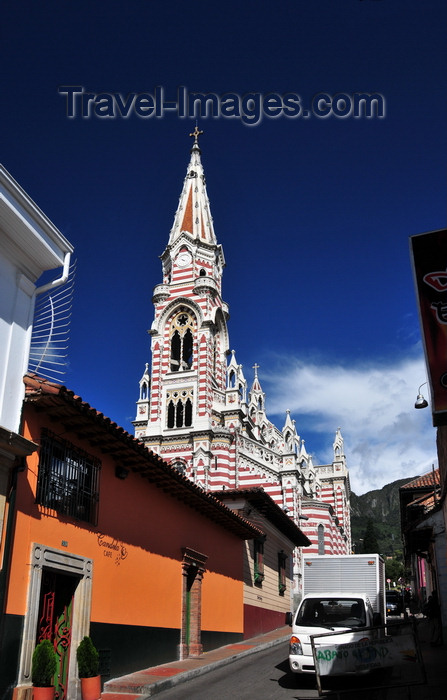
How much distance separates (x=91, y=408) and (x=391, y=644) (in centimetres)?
630

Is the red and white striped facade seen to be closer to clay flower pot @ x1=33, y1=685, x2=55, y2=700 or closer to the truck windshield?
the truck windshield

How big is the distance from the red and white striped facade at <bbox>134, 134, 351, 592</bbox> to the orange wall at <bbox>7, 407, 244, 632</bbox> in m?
23.1

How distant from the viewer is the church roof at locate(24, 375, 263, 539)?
10.1m

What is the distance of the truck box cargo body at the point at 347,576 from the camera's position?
17.6 meters

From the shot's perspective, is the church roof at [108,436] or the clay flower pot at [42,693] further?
the church roof at [108,436]

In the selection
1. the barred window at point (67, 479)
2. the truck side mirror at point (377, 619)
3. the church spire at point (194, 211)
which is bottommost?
the truck side mirror at point (377, 619)

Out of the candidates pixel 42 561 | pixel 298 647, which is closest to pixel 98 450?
pixel 42 561

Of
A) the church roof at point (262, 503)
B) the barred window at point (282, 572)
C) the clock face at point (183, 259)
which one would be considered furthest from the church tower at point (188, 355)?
the church roof at point (262, 503)

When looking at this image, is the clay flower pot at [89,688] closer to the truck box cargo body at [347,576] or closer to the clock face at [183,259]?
the truck box cargo body at [347,576]

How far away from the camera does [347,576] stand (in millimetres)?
17781

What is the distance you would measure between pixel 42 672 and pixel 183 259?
1658 inches

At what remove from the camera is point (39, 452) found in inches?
407

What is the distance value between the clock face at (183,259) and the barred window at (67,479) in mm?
37871

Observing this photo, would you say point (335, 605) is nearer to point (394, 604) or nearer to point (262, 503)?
point (262, 503)
